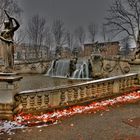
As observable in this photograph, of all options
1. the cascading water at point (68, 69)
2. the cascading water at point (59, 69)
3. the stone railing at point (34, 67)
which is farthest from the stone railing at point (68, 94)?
the stone railing at point (34, 67)

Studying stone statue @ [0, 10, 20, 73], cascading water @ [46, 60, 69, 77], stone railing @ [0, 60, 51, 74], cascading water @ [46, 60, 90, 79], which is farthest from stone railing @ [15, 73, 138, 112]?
stone railing @ [0, 60, 51, 74]

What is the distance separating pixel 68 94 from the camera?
35.3 feet

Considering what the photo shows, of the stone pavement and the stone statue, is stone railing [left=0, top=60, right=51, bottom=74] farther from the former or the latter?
the stone pavement

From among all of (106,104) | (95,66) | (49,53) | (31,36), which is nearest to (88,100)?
(106,104)

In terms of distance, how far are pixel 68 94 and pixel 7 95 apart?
8.30 ft

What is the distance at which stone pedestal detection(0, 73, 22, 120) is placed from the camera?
931cm

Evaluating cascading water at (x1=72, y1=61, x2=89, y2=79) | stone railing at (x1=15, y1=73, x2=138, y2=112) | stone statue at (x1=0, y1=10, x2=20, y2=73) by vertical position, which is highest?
stone statue at (x1=0, y1=10, x2=20, y2=73)

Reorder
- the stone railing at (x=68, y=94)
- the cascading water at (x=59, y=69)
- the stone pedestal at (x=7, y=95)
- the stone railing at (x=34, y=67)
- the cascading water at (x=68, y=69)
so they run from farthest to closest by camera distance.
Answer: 1. the stone railing at (x=34, y=67)
2. the cascading water at (x=59, y=69)
3. the cascading water at (x=68, y=69)
4. the stone railing at (x=68, y=94)
5. the stone pedestal at (x=7, y=95)

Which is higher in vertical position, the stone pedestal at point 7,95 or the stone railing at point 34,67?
the stone pedestal at point 7,95

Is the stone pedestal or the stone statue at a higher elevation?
the stone statue

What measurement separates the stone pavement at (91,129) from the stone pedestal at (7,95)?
1.35 metres

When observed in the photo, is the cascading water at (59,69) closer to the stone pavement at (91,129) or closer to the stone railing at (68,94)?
the stone railing at (68,94)

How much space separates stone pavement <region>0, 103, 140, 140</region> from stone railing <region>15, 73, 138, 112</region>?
4.08 ft

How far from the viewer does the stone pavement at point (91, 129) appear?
733 centimetres
